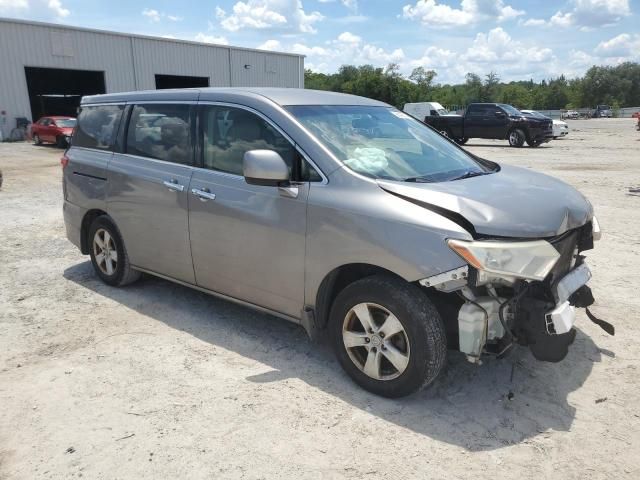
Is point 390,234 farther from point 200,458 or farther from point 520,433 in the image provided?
point 200,458

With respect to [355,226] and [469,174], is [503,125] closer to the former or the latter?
[469,174]

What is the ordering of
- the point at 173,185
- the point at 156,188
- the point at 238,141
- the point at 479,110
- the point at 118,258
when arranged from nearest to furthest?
1. the point at 238,141
2. the point at 173,185
3. the point at 156,188
4. the point at 118,258
5. the point at 479,110

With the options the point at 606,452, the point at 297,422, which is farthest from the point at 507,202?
the point at 297,422

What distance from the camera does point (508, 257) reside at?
9.04 feet

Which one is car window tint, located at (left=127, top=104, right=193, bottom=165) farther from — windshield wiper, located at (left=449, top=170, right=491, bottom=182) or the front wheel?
the front wheel

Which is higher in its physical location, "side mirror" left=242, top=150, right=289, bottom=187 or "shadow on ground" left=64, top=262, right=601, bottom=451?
"side mirror" left=242, top=150, right=289, bottom=187

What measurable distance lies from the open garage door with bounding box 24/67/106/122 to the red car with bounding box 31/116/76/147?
7167mm

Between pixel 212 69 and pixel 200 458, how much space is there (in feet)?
118

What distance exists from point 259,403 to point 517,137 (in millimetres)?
21418

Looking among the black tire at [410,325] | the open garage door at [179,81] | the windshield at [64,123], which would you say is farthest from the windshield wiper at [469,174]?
the open garage door at [179,81]

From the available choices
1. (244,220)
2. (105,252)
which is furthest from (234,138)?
(105,252)

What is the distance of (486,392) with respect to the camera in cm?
330

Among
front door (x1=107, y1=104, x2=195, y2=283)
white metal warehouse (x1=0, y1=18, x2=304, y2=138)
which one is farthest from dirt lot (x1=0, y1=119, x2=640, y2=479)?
white metal warehouse (x1=0, y1=18, x2=304, y2=138)

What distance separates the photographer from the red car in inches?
950
